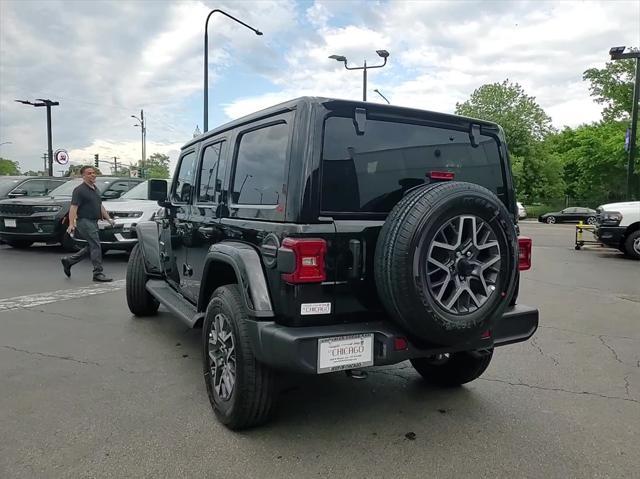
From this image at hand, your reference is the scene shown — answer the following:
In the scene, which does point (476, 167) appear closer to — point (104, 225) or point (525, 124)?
point (104, 225)

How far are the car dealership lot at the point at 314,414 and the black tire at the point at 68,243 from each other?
5858 millimetres

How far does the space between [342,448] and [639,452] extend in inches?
65.1

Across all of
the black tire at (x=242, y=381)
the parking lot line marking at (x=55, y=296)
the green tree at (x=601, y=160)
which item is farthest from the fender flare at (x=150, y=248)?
the green tree at (x=601, y=160)

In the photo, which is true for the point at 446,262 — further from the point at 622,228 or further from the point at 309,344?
the point at 622,228

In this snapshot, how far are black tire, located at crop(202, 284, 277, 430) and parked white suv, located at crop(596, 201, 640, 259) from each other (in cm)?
1114

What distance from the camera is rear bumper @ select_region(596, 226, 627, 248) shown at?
462 inches

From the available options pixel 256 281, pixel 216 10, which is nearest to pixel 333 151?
pixel 256 281

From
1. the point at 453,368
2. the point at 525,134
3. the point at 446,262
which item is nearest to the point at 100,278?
the point at 453,368

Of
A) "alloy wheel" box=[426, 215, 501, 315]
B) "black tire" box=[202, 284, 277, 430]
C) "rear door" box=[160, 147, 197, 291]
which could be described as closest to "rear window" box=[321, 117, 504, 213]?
"alloy wheel" box=[426, 215, 501, 315]

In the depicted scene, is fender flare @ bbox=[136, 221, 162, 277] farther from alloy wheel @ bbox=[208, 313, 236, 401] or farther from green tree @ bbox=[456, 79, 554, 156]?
green tree @ bbox=[456, 79, 554, 156]

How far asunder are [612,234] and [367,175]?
35.5 ft

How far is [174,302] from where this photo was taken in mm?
4504

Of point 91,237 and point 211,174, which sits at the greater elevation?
point 211,174

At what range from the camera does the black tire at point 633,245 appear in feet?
38.0
